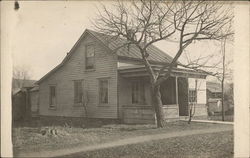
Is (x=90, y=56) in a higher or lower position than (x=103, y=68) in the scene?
higher

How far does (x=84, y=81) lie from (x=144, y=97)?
3.31m

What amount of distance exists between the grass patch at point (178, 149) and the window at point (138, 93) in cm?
329

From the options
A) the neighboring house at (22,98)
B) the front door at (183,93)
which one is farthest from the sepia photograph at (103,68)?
the front door at (183,93)

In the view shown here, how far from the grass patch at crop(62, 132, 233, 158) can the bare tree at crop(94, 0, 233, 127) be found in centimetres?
199

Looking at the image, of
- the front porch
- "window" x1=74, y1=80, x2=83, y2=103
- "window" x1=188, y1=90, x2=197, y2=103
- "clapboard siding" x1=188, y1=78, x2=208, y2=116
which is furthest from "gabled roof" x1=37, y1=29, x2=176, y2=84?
"window" x1=188, y1=90, x2=197, y2=103

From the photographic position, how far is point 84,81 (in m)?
7.18

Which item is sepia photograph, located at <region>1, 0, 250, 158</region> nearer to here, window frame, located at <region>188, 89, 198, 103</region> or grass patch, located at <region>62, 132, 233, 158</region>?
grass patch, located at <region>62, 132, 233, 158</region>

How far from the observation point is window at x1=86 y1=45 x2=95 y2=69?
23.8ft

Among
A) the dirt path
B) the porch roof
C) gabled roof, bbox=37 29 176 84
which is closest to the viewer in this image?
the dirt path

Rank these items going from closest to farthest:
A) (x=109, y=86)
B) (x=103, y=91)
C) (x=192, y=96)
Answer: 1. (x=103, y=91)
2. (x=109, y=86)
3. (x=192, y=96)

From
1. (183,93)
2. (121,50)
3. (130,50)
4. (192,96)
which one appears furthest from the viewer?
(183,93)

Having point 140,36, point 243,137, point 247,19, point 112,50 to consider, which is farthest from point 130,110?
point 247,19

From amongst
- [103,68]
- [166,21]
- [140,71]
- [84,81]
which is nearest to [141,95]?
[140,71]

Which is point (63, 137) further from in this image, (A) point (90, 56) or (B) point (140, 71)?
(B) point (140, 71)
